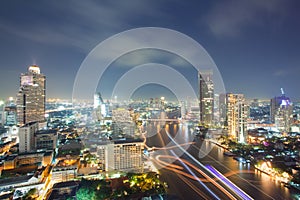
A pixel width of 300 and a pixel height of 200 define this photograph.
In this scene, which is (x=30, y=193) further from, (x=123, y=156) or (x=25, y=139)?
(x=25, y=139)

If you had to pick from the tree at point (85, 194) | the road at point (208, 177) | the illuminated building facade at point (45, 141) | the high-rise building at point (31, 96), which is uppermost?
the high-rise building at point (31, 96)

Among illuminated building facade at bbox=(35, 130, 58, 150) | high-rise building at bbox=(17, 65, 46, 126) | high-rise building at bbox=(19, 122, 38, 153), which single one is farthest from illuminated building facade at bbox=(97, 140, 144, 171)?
high-rise building at bbox=(17, 65, 46, 126)

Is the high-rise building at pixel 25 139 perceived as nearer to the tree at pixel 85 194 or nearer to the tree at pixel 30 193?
the tree at pixel 30 193

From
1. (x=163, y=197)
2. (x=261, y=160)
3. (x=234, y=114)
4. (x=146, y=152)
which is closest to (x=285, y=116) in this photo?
(x=234, y=114)

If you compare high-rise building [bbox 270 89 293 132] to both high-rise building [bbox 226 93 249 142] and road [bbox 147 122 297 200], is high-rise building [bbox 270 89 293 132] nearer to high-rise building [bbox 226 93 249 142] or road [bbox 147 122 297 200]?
high-rise building [bbox 226 93 249 142]

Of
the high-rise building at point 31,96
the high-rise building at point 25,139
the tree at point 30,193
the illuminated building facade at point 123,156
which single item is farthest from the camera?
the high-rise building at point 31,96

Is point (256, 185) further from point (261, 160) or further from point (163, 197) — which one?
point (163, 197)

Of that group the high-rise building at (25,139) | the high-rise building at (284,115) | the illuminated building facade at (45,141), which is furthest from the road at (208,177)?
the high-rise building at (284,115)
